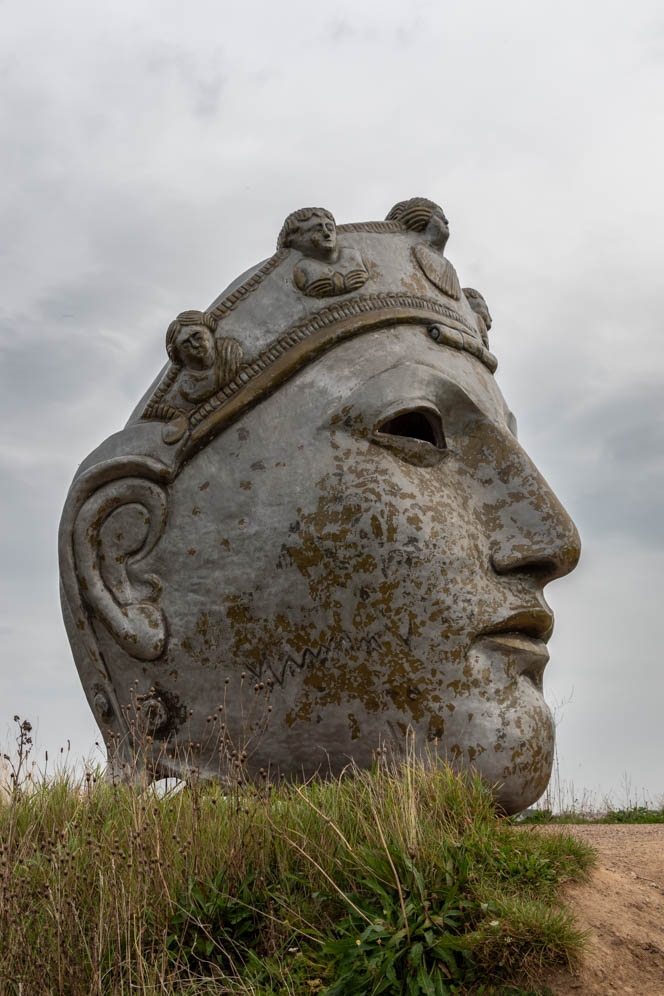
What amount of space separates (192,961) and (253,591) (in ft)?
5.52

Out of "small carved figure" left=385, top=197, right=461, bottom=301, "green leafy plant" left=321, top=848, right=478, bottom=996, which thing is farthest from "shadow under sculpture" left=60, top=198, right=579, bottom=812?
"green leafy plant" left=321, top=848, right=478, bottom=996

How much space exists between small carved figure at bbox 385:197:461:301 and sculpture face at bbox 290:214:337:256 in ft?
1.80

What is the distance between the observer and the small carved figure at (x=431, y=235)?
559 centimetres

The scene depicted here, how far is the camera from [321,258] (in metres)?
5.31

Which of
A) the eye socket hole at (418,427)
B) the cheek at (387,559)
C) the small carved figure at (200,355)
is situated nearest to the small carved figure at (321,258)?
the small carved figure at (200,355)

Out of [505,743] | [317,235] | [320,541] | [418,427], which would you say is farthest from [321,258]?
[505,743]

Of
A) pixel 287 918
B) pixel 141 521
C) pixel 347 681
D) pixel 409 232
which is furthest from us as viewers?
pixel 409 232

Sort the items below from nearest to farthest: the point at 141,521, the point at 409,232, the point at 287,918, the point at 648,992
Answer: the point at 648,992 → the point at 287,918 → the point at 141,521 → the point at 409,232

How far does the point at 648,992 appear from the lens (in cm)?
320

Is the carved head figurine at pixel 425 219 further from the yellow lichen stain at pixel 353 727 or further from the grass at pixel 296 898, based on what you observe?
the grass at pixel 296 898

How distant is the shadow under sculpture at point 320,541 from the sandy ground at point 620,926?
0.61m

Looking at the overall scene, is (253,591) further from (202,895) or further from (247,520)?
(202,895)

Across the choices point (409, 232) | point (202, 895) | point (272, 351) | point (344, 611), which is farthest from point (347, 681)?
point (409, 232)

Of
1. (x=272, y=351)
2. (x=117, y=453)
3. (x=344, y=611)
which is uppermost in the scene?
(x=272, y=351)
